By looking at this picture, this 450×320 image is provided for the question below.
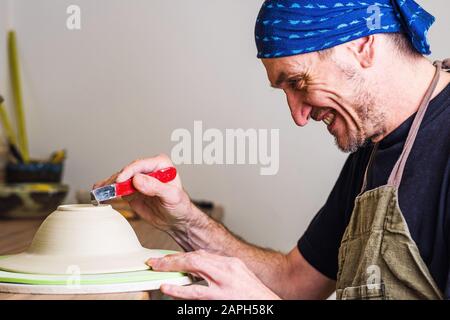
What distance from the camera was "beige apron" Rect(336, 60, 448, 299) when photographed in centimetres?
130

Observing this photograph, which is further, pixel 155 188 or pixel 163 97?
pixel 163 97

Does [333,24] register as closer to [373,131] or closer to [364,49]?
[364,49]

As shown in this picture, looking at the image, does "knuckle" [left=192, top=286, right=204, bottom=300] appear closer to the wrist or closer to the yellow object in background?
the wrist

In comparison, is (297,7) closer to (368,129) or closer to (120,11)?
(368,129)

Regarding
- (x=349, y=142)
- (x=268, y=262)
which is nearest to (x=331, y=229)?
(x=268, y=262)

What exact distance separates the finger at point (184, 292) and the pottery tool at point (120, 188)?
31 centimetres

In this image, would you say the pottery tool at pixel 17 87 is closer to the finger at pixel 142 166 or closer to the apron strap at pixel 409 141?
the finger at pixel 142 166

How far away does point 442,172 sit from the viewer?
4.34 ft

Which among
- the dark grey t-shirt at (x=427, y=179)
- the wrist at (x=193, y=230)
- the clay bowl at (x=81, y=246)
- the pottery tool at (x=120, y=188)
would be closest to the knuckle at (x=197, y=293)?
the clay bowl at (x=81, y=246)

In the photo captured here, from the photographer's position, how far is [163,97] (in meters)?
2.92

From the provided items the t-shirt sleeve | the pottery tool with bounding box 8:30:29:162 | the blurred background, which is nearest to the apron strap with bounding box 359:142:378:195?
the t-shirt sleeve

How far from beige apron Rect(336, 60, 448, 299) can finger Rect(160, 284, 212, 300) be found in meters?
0.39

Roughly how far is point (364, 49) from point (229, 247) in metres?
0.60

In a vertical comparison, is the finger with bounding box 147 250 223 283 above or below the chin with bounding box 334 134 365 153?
below
